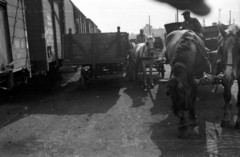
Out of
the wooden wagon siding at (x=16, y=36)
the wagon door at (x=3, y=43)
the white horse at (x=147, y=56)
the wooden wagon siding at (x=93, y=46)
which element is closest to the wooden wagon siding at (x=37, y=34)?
the wooden wagon siding at (x=16, y=36)

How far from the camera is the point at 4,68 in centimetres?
534

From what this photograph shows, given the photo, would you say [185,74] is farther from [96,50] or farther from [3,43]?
[96,50]

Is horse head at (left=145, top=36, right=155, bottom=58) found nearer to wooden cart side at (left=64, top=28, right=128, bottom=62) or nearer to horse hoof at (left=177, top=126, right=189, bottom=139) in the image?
wooden cart side at (left=64, top=28, right=128, bottom=62)

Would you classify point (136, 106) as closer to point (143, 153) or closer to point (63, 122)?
point (63, 122)

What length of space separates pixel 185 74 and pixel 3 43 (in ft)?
14.1

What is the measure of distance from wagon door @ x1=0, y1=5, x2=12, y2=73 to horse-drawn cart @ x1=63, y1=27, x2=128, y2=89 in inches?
107

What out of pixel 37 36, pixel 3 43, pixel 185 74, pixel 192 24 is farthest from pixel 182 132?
pixel 37 36

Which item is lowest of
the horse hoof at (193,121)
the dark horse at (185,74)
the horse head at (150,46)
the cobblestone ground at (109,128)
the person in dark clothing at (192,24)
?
the cobblestone ground at (109,128)

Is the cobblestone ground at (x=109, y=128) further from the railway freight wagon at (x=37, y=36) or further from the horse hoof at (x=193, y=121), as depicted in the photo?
the railway freight wagon at (x=37, y=36)

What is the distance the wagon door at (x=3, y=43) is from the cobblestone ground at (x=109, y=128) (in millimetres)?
1388

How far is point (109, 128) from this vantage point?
465cm

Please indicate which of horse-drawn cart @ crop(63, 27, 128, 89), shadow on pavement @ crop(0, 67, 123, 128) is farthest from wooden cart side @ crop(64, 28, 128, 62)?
shadow on pavement @ crop(0, 67, 123, 128)

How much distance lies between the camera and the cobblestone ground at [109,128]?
3646 millimetres

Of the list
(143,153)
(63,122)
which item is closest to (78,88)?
(63,122)
